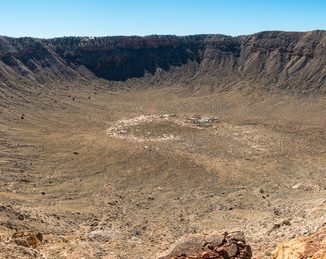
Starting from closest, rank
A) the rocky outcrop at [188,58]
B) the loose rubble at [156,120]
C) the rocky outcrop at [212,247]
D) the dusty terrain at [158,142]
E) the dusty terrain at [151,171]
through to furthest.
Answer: the rocky outcrop at [212,247] < the dusty terrain at [151,171] < the dusty terrain at [158,142] < the loose rubble at [156,120] < the rocky outcrop at [188,58]

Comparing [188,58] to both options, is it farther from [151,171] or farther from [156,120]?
[151,171]

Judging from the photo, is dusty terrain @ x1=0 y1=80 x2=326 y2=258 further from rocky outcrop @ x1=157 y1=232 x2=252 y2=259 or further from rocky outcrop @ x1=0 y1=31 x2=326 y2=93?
rocky outcrop @ x1=0 y1=31 x2=326 y2=93

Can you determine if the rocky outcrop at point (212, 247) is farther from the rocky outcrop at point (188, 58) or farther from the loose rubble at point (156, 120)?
the rocky outcrop at point (188, 58)

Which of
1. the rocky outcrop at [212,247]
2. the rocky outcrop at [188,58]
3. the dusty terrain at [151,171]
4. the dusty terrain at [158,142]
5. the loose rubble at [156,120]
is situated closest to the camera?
the rocky outcrop at [212,247]

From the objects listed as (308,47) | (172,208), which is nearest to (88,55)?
(308,47)

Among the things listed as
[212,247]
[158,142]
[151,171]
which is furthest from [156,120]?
[212,247]

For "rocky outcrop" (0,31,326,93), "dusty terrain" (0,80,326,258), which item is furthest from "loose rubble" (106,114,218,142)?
"rocky outcrop" (0,31,326,93)

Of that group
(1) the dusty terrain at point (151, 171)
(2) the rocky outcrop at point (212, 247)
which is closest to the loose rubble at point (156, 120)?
(1) the dusty terrain at point (151, 171)
